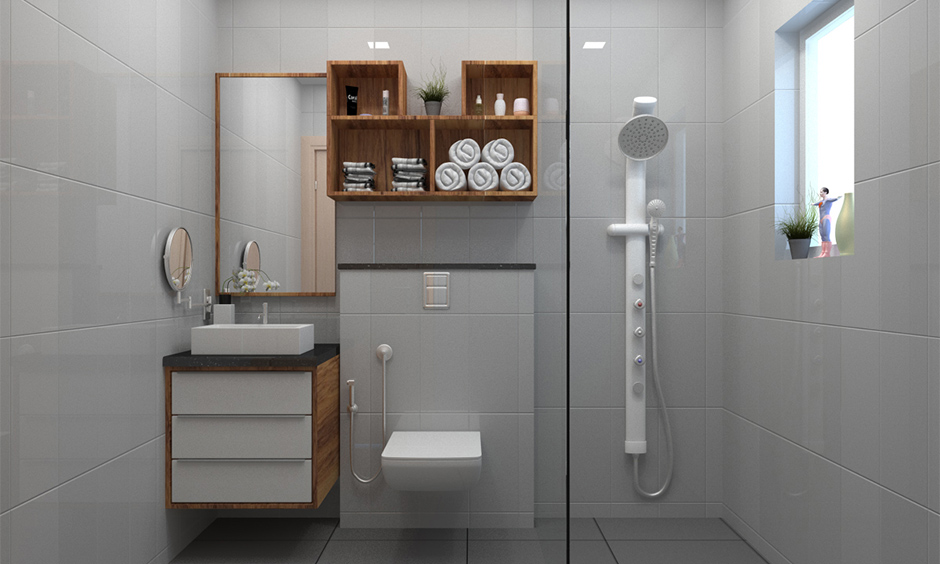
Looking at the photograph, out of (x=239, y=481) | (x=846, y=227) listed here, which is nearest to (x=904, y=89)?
(x=846, y=227)

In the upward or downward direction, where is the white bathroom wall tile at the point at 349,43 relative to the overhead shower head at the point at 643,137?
upward

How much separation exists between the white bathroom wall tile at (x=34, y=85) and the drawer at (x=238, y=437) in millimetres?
996

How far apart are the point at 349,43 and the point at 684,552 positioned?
2.49m

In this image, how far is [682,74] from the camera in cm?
49

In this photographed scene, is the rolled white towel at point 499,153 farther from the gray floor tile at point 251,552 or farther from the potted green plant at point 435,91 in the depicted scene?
the gray floor tile at point 251,552

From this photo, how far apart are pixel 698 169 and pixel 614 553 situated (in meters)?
0.42

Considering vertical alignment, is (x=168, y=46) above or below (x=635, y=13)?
above

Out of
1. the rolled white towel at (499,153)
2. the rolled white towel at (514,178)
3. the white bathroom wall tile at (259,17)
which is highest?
the white bathroom wall tile at (259,17)

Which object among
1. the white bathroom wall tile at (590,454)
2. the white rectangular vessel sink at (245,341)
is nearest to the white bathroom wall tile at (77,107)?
the white rectangular vessel sink at (245,341)

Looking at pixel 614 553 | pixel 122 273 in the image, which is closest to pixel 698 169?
pixel 614 553

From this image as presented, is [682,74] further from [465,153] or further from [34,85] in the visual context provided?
[465,153]

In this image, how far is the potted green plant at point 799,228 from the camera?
0.37 m

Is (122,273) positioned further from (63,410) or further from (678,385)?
(678,385)

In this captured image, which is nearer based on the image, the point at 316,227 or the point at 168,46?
the point at 168,46
